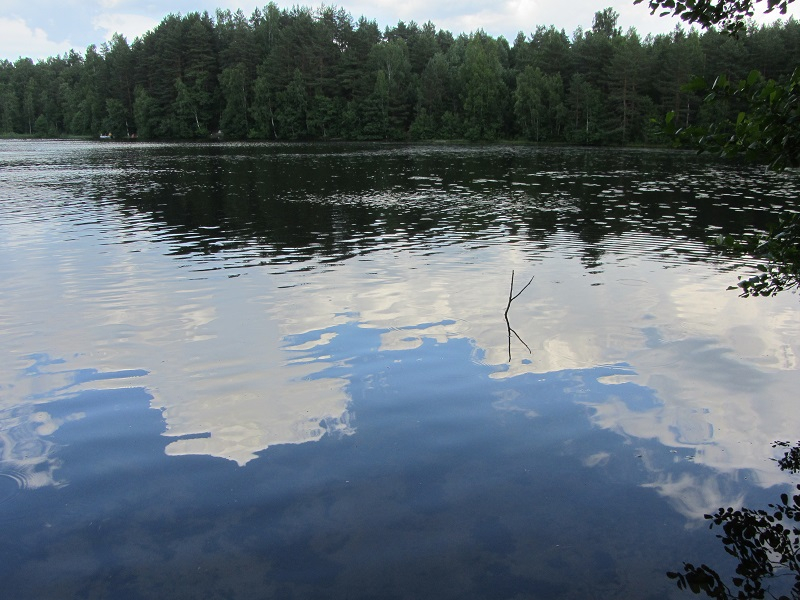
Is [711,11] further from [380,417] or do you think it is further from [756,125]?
[380,417]

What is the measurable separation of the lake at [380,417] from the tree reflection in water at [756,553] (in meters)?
0.20

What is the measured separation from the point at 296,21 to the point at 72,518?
145 meters

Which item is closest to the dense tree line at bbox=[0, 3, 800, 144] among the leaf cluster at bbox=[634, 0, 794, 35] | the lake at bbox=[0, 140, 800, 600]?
the lake at bbox=[0, 140, 800, 600]

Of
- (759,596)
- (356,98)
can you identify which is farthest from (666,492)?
(356,98)

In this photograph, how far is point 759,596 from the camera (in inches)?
227

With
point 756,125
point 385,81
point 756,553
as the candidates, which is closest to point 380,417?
point 756,553

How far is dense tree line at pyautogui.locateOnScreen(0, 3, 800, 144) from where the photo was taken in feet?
320

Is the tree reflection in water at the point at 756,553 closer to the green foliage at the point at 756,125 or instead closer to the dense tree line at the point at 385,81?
the green foliage at the point at 756,125

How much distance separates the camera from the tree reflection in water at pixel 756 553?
5906mm

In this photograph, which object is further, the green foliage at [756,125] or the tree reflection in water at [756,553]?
the tree reflection in water at [756,553]

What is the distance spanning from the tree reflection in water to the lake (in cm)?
20

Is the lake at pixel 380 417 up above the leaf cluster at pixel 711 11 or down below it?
below

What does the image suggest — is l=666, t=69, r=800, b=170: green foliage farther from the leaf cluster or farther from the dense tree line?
the dense tree line

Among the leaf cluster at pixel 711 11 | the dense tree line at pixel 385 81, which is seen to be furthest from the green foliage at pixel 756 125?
the dense tree line at pixel 385 81
